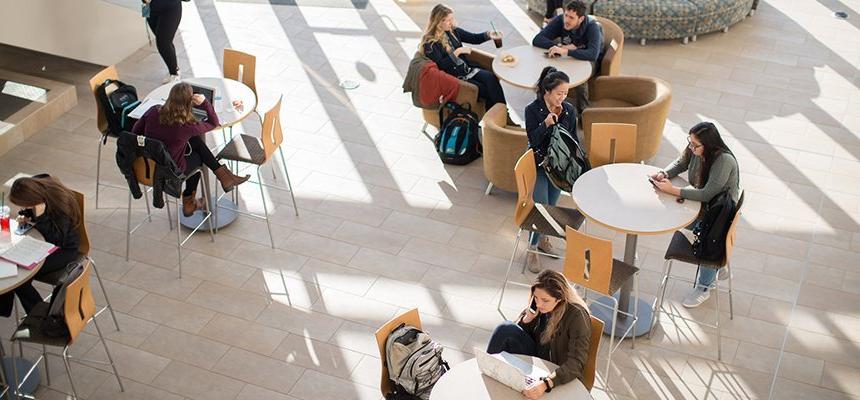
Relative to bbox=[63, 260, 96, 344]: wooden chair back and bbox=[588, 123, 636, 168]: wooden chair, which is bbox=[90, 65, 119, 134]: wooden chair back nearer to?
bbox=[63, 260, 96, 344]: wooden chair back

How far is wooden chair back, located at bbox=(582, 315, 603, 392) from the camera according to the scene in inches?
201

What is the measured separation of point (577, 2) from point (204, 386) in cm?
453

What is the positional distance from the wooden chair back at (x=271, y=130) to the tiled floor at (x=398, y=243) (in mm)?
711

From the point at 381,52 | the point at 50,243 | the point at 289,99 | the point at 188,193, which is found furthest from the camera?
the point at 381,52

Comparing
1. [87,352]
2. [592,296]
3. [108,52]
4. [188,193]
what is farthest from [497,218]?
[108,52]

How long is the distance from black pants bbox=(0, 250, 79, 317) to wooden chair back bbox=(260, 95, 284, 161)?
1.63m

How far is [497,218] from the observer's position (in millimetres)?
7625

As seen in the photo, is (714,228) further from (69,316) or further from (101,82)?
(101,82)

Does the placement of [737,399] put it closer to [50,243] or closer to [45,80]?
[50,243]

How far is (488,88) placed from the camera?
27.6ft

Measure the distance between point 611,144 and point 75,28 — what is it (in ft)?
18.5

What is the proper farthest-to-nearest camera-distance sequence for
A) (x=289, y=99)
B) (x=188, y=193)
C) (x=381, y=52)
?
(x=381, y=52)
(x=289, y=99)
(x=188, y=193)

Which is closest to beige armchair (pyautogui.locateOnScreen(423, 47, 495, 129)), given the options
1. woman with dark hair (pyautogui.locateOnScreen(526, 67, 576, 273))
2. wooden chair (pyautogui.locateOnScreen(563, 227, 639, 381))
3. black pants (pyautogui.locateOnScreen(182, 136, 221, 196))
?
woman with dark hair (pyautogui.locateOnScreen(526, 67, 576, 273))

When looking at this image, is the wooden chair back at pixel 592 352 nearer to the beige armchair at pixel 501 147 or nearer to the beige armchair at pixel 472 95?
the beige armchair at pixel 501 147
